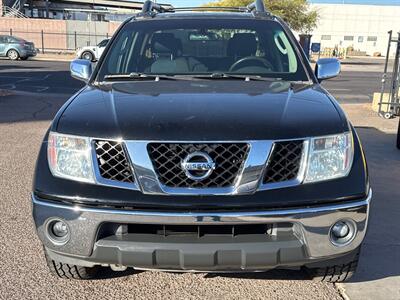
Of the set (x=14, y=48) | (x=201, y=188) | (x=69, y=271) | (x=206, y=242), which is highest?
(x=201, y=188)

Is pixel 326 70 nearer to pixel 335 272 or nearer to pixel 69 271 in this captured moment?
pixel 335 272

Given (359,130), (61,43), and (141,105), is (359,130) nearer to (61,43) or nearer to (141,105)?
(141,105)

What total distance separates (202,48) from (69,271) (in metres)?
2.21

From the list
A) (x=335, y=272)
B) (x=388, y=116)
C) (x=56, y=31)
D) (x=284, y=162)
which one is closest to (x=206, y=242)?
(x=284, y=162)

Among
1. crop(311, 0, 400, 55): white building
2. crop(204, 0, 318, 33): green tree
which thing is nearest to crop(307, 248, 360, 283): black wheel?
crop(204, 0, 318, 33): green tree

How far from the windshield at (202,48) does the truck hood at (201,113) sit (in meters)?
0.68

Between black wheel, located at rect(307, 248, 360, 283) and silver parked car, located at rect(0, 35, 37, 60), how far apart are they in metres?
30.2

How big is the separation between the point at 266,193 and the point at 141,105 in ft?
3.19

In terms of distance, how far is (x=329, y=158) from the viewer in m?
2.81

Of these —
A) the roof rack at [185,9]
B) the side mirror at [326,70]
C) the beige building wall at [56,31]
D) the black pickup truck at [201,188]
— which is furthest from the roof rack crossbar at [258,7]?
the beige building wall at [56,31]

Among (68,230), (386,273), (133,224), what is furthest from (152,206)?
(386,273)

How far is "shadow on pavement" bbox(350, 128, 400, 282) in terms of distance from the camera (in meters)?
3.63

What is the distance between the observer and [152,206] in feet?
8.64

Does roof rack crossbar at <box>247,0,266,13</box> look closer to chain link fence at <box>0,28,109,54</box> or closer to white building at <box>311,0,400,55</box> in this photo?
chain link fence at <box>0,28,109,54</box>
